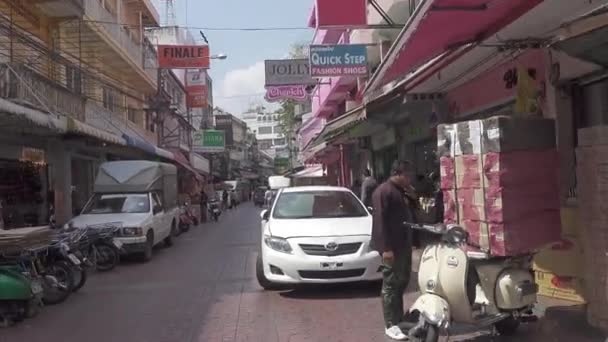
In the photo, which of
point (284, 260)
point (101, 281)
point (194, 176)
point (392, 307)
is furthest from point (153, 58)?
point (392, 307)

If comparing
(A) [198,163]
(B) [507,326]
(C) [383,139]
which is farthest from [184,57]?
(B) [507,326]

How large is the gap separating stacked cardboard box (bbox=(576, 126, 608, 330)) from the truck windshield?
1149cm

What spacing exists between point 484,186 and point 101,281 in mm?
8196

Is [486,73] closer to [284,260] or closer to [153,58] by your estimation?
[284,260]

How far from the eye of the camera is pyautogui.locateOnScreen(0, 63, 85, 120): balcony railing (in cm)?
1409

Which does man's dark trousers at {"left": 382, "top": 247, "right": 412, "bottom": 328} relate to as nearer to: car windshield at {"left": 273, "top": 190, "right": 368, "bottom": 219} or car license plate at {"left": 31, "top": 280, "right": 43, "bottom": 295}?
car windshield at {"left": 273, "top": 190, "right": 368, "bottom": 219}

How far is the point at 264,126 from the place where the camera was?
459ft

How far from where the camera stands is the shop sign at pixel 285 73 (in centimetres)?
2206

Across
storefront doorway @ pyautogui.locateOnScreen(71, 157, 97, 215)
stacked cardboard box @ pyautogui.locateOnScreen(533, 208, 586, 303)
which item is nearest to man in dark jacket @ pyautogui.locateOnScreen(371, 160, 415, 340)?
stacked cardboard box @ pyautogui.locateOnScreen(533, 208, 586, 303)

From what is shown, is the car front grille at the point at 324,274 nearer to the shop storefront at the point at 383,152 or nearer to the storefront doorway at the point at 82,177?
the shop storefront at the point at 383,152

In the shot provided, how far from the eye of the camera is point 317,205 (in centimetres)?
1057

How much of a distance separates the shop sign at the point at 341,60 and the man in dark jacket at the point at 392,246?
10.2 m

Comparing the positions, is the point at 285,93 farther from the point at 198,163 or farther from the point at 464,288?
the point at 198,163

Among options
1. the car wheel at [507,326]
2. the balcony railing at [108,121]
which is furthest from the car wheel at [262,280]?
the balcony railing at [108,121]
